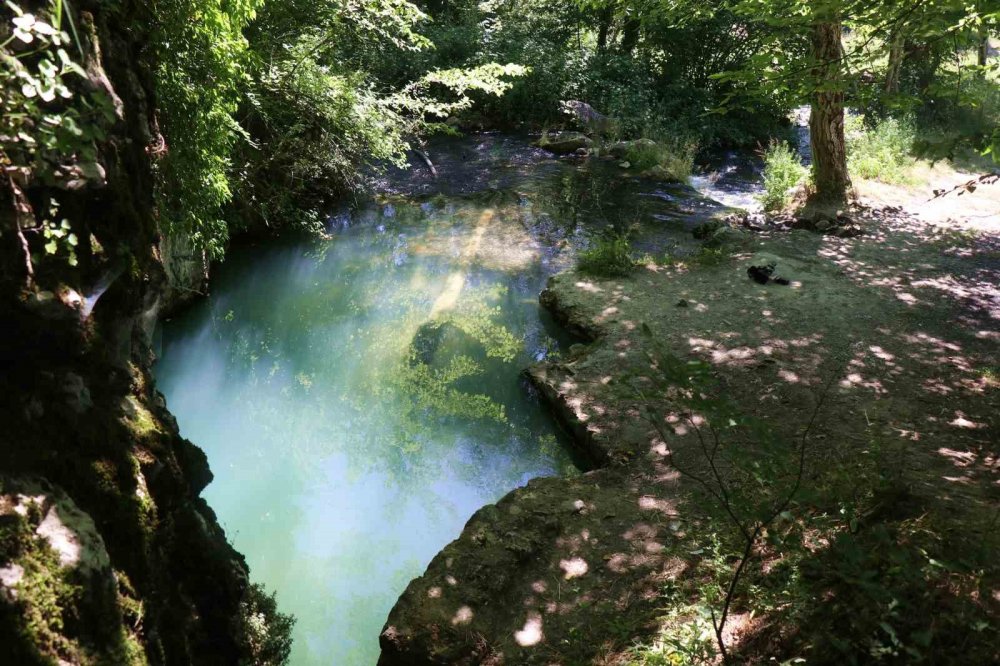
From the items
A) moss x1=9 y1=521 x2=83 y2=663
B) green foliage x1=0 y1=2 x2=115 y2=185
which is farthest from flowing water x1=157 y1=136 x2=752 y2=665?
green foliage x1=0 y1=2 x2=115 y2=185

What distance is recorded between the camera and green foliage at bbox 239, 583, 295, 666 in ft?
11.3

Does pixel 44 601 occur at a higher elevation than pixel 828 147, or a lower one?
lower

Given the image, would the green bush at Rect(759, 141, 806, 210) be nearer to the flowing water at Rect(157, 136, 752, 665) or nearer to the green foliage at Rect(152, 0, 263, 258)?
the flowing water at Rect(157, 136, 752, 665)

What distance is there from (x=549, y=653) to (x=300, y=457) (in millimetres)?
3425

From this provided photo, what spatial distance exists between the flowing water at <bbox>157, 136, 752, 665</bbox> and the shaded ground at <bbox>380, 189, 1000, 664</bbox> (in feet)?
2.64

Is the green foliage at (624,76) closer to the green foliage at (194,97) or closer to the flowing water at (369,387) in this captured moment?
the flowing water at (369,387)

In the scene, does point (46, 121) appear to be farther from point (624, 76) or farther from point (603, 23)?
point (603, 23)

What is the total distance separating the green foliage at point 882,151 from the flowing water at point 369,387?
319 cm

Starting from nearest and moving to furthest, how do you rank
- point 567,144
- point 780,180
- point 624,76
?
point 780,180
point 567,144
point 624,76

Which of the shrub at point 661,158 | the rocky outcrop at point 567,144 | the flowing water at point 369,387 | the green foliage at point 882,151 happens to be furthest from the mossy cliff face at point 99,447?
the rocky outcrop at point 567,144

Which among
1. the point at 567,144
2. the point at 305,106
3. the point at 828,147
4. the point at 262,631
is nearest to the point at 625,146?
the point at 567,144

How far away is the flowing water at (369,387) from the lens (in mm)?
4832

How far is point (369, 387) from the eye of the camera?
6965mm

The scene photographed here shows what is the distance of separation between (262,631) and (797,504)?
321 cm
